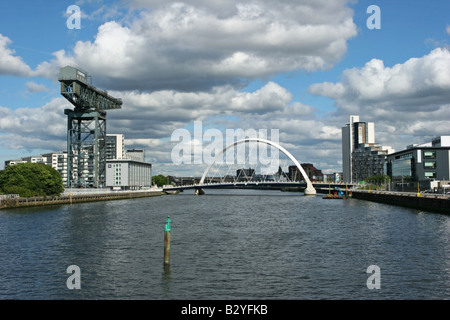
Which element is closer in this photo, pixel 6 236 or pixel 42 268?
pixel 42 268

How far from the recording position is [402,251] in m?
34.1

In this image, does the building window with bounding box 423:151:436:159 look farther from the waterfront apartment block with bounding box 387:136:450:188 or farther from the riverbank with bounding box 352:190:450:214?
the riverbank with bounding box 352:190:450:214

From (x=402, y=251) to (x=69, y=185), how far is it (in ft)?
389

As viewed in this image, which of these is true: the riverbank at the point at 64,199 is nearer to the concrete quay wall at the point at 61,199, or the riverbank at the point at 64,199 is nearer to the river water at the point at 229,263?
the concrete quay wall at the point at 61,199

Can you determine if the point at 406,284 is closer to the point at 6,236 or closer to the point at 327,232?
the point at 327,232

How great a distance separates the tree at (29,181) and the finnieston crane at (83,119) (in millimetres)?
25863

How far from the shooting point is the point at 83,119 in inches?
5315

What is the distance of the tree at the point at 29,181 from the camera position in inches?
3750

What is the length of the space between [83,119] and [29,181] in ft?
128

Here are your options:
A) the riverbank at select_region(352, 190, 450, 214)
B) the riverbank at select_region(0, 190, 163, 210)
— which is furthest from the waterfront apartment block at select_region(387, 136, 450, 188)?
the riverbank at select_region(0, 190, 163, 210)

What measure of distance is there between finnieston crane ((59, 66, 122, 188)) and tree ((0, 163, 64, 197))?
25.9 meters

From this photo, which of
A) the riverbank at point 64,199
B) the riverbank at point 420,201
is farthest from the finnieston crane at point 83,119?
the riverbank at point 420,201

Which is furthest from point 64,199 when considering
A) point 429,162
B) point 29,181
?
point 429,162
